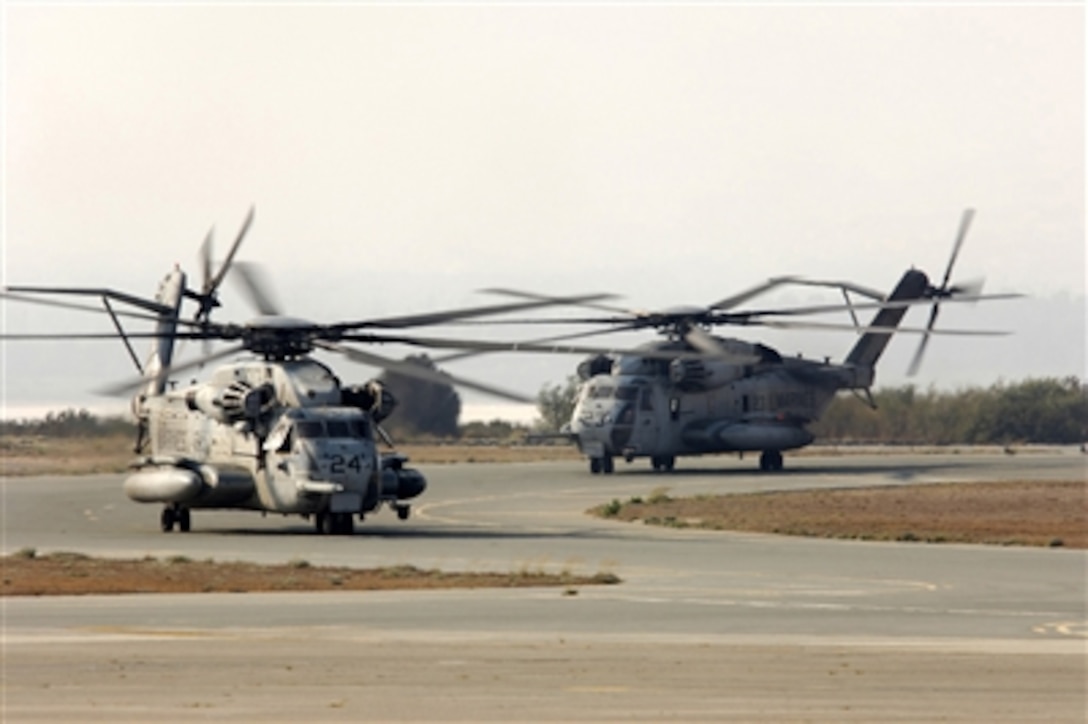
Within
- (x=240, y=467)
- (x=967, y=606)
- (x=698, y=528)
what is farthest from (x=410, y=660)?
(x=698, y=528)

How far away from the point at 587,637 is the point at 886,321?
174 feet

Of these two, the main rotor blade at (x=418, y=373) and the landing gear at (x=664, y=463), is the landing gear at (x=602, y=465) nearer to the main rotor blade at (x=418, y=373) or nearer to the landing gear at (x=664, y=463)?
the landing gear at (x=664, y=463)

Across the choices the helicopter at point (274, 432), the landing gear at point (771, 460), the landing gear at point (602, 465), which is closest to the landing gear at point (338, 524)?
the helicopter at point (274, 432)

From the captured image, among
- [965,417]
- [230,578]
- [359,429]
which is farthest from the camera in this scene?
[965,417]

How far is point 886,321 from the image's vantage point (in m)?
74.9

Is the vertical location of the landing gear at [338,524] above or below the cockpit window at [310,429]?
below

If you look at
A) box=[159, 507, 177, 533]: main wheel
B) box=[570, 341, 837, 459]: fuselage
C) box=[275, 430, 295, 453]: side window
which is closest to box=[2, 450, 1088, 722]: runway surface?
box=[159, 507, 177, 533]: main wheel

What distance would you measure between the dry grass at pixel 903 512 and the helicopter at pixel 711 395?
30.9 feet

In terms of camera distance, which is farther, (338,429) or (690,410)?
(690,410)

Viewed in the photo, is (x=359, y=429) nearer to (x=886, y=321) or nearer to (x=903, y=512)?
(x=903, y=512)

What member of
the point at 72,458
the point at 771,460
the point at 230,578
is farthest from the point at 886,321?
the point at 230,578

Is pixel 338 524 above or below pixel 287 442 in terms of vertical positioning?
below

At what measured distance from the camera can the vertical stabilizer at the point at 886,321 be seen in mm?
74250

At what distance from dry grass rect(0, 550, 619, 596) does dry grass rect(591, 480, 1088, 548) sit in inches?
507
